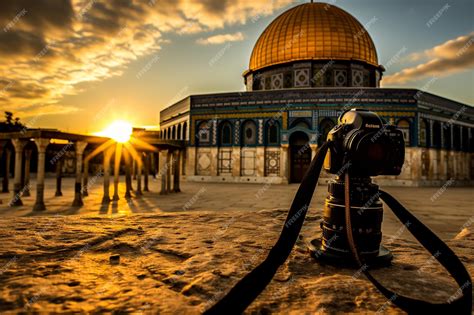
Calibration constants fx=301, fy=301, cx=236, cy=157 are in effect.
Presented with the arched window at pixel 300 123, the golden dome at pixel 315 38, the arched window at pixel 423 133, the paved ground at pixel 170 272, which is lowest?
the paved ground at pixel 170 272

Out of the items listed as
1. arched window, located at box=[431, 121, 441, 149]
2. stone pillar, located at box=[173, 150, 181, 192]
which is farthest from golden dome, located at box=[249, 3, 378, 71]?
stone pillar, located at box=[173, 150, 181, 192]

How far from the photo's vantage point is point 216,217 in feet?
11.9

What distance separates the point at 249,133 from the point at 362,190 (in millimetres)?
21598

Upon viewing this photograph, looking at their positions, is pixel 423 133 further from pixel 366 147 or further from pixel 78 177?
pixel 366 147

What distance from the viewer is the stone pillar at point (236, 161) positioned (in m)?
22.9

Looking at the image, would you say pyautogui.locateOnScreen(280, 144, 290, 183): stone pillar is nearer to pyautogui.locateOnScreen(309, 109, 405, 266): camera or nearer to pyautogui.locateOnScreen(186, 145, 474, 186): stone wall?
pyautogui.locateOnScreen(186, 145, 474, 186): stone wall

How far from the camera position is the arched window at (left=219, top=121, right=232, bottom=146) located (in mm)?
23797

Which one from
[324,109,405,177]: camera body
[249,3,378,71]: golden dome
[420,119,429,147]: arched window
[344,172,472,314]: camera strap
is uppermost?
[249,3,378,71]: golden dome

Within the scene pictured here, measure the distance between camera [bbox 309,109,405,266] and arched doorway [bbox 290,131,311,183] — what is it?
68.1 feet

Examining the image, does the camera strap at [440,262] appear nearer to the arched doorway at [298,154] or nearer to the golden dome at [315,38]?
the arched doorway at [298,154]

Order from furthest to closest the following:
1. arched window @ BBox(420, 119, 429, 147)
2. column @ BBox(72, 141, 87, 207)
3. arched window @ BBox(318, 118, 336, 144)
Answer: arched window @ BBox(318, 118, 336, 144) → arched window @ BBox(420, 119, 429, 147) → column @ BBox(72, 141, 87, 207)

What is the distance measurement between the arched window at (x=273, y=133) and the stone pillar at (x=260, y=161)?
34.1 inches

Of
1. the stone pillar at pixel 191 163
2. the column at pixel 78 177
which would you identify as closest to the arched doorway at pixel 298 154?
the stone pillar at pixel 191 163

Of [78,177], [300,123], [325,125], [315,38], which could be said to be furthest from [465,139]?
[78,177]
